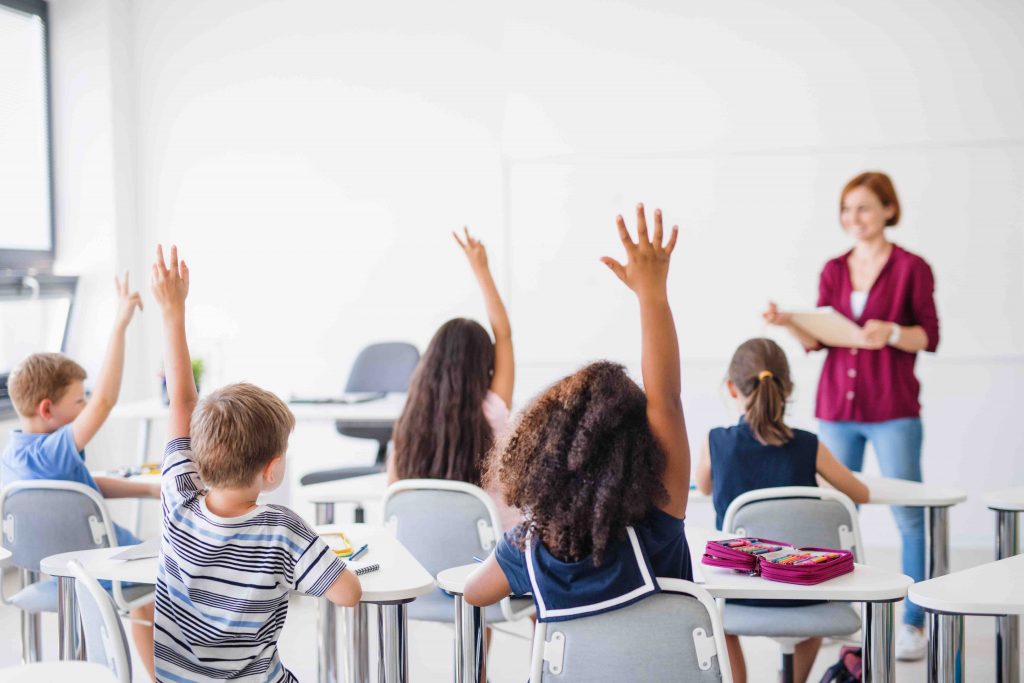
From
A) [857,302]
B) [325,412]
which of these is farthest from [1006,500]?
[325,412]

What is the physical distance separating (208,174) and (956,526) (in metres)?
4.37

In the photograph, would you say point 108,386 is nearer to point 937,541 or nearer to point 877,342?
point 937,541

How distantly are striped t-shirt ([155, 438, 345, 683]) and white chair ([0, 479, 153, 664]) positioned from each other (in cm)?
99

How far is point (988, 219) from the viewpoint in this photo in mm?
5047

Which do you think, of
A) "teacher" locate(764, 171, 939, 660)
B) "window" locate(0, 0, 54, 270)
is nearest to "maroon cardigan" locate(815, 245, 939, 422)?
"teacher" locate(764, 171, 939, 660)

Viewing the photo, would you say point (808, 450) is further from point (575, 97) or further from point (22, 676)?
point (575, 97)

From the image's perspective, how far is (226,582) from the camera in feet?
6.02

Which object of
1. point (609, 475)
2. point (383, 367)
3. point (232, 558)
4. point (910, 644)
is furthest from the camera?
point (383, 367)

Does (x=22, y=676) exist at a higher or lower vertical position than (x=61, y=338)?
lower

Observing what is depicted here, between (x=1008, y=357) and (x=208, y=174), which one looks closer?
(x=1008, y=357)

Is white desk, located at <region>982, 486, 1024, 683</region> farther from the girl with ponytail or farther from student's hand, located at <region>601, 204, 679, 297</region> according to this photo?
student's hand, located at <region>601, 204, 679, 297</region>

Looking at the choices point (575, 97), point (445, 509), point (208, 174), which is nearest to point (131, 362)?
point (208, 174)

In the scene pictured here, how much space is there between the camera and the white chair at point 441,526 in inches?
105

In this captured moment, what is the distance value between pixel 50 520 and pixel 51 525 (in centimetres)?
1
